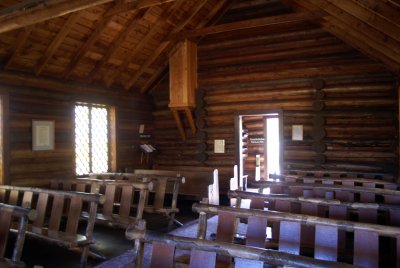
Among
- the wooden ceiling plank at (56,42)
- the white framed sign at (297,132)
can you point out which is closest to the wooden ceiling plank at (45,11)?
the wooden ceiling plank at (56,42)

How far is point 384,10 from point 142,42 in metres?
5.90

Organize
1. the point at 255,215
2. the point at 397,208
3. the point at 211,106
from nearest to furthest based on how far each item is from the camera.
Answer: the point at 255,215, the point at 397,208, the point at 211,106

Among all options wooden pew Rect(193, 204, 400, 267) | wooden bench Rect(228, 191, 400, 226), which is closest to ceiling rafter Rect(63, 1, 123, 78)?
wooden bench Rect(228, 191, 400, 226)

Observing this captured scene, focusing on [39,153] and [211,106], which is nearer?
[39,153]

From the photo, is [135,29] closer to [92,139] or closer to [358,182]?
[92,139]

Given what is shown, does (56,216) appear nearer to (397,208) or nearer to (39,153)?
(39,153)

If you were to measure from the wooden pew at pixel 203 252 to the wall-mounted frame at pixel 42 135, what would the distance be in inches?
222

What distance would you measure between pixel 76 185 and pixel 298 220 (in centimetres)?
476

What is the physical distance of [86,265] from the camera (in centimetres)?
464

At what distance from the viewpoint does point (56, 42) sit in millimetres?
7047

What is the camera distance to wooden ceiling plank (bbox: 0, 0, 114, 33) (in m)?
4.37

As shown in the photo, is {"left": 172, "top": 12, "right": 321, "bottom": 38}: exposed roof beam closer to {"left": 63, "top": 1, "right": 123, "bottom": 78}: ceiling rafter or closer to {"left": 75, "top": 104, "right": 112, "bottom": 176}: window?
{"left": 63, "top": 1, "right": 123, "bottom": 78}: ceiling rafter

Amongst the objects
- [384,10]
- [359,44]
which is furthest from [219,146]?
[384,10]

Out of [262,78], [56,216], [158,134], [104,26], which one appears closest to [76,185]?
[56,216]
